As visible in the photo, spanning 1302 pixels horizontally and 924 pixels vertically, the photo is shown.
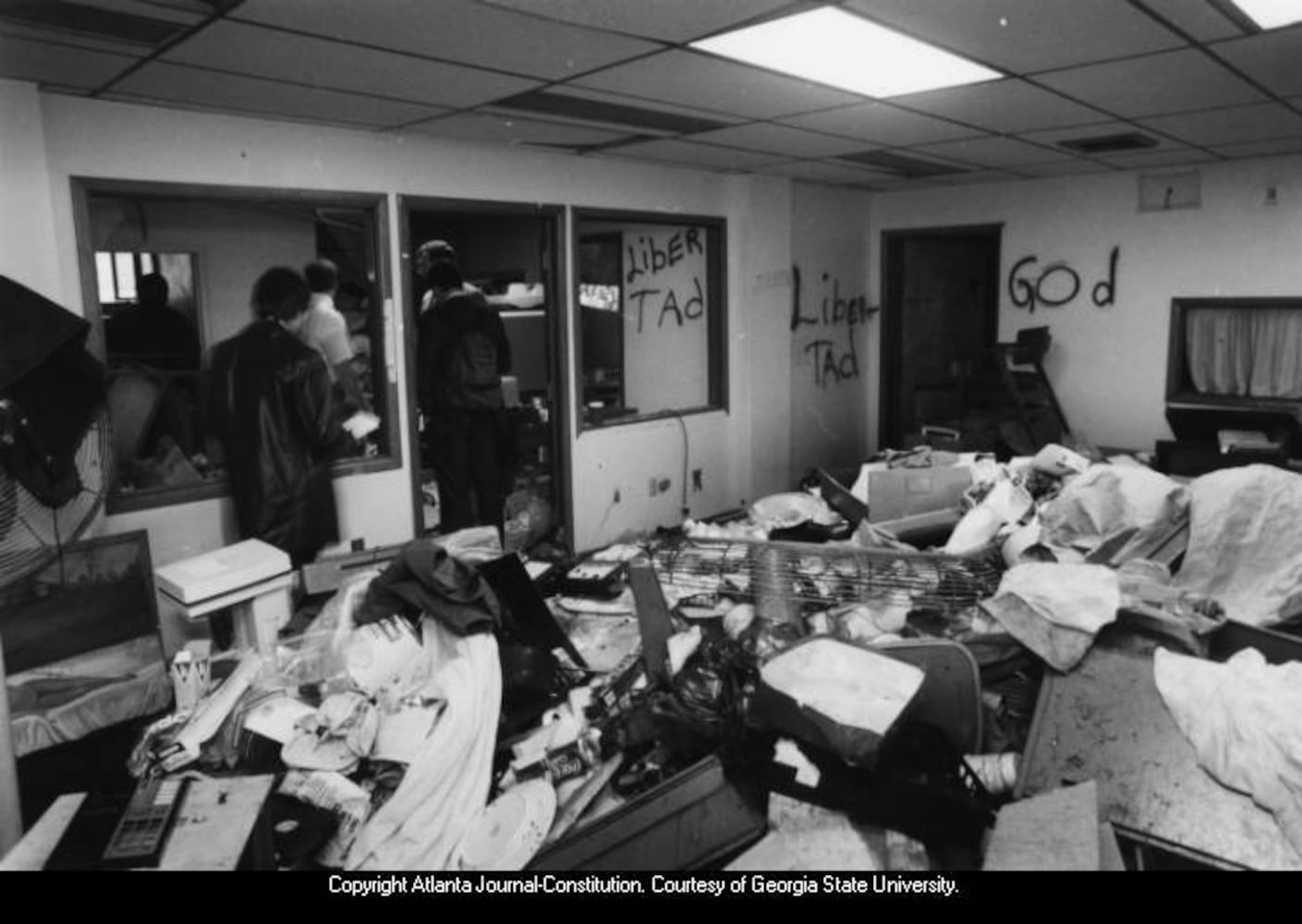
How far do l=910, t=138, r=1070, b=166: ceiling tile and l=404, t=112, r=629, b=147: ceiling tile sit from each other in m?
1.73

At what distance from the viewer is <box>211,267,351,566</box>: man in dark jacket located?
3.78 meters

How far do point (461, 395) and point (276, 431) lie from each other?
1.04m

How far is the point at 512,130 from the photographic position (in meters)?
4.16

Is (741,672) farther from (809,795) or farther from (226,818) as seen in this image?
(226,818)

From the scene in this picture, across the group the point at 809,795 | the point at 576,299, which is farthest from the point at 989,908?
the point at 576,299

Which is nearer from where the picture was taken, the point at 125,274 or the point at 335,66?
the point at 335,66

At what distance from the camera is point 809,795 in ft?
7.11

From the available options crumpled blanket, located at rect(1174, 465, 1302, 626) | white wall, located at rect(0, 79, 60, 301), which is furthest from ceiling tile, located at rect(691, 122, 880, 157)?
white wall, located at rect(0, 79, 60, 301)

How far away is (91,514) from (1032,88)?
3.58 metres

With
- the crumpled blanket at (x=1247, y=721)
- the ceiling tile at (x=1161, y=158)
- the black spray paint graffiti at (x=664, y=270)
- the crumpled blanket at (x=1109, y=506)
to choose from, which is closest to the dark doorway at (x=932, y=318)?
the ceiling tile at (x=1161, y=158)

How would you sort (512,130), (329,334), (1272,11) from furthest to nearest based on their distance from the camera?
(329,334) → (512,130) → (1272,11)

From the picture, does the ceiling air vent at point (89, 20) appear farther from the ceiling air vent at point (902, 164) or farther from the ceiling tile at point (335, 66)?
the ceiling air vent at point (902, 164)

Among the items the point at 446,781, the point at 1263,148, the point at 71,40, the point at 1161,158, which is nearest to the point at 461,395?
the point at 71,40

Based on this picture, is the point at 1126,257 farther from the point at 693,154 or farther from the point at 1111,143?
the point at 693,154
